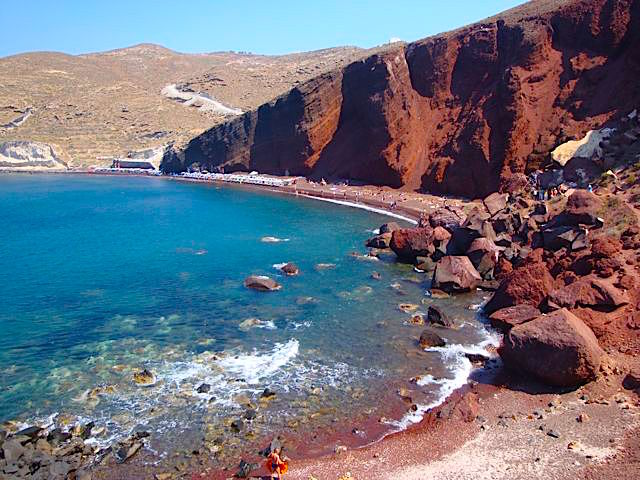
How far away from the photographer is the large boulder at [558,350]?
2266 centimetres

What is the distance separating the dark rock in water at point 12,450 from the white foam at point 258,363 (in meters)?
9.75

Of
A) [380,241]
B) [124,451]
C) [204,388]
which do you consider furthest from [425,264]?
[124,451]

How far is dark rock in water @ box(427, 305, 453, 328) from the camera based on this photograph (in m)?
32.2

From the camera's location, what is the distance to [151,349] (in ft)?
95.9

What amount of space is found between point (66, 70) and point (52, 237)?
150 metres

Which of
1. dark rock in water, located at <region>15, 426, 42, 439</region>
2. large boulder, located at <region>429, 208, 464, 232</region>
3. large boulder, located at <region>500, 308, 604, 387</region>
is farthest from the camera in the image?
large boulder, located at <region>429, 208, 464, 232</region>

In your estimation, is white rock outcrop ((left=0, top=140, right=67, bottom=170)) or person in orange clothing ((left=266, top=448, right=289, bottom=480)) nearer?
person in orange clothing ((left=266, top=448, right=289, bottom=480))

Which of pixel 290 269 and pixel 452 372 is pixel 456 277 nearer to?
pixel 452 372

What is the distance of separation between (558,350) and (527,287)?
335 inches

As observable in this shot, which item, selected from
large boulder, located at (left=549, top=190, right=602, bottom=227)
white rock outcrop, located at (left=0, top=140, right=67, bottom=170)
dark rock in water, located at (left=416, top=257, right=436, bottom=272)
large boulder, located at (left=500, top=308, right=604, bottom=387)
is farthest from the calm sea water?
white rock outcrop, located at (left=0, top=140, right=67, bottom=170)

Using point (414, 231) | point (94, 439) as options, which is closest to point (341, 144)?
point (414, 231)

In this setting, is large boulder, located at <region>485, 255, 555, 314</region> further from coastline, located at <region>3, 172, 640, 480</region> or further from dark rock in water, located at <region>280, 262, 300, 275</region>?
dark rock in water, located at <region>280, 262, 300, 275</region>

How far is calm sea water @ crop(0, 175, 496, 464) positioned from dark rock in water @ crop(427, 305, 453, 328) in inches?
29.9

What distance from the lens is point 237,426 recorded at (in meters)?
22.0
